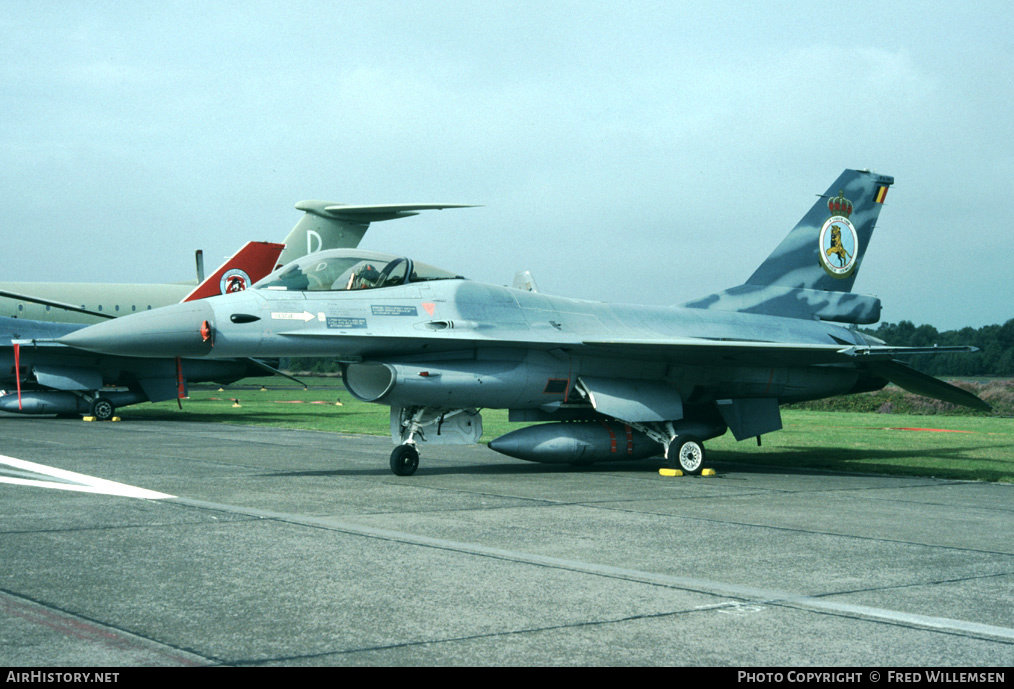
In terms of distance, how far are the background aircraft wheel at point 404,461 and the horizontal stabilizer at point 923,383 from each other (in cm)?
745

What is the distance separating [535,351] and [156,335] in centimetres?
471

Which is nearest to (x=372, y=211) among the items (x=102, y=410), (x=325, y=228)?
(x=325, y=228)

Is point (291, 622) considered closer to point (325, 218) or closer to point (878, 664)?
point (878, 664)

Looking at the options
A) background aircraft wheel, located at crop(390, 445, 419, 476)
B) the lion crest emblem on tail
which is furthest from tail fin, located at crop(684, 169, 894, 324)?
background aircraft wheel, located at crop(390, 445, 419, 476)

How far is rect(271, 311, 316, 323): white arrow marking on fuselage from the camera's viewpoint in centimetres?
1134

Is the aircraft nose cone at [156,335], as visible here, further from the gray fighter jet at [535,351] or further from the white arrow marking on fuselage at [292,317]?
the white arrow marking on fuselage at [292,317]

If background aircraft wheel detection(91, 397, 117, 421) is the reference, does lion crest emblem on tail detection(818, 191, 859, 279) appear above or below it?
above

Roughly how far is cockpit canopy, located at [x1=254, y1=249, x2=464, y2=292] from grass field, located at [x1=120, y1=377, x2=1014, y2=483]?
6669 mm

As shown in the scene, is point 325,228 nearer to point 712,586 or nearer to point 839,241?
point 839,241

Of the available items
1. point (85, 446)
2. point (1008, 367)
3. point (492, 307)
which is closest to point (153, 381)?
point (85, 446)

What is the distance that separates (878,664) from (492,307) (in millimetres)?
8866

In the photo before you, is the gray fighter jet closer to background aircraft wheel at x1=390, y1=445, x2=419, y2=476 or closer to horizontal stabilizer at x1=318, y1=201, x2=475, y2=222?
background aircraft wheel at x1=390, y1=445, x2=419, y2=476

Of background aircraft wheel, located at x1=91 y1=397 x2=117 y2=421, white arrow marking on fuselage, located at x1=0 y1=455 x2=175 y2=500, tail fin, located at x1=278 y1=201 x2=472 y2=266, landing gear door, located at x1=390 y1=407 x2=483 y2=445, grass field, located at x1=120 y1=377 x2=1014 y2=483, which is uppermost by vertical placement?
tail fin, located at x1=278 y1=201 x2=472 y2=266
